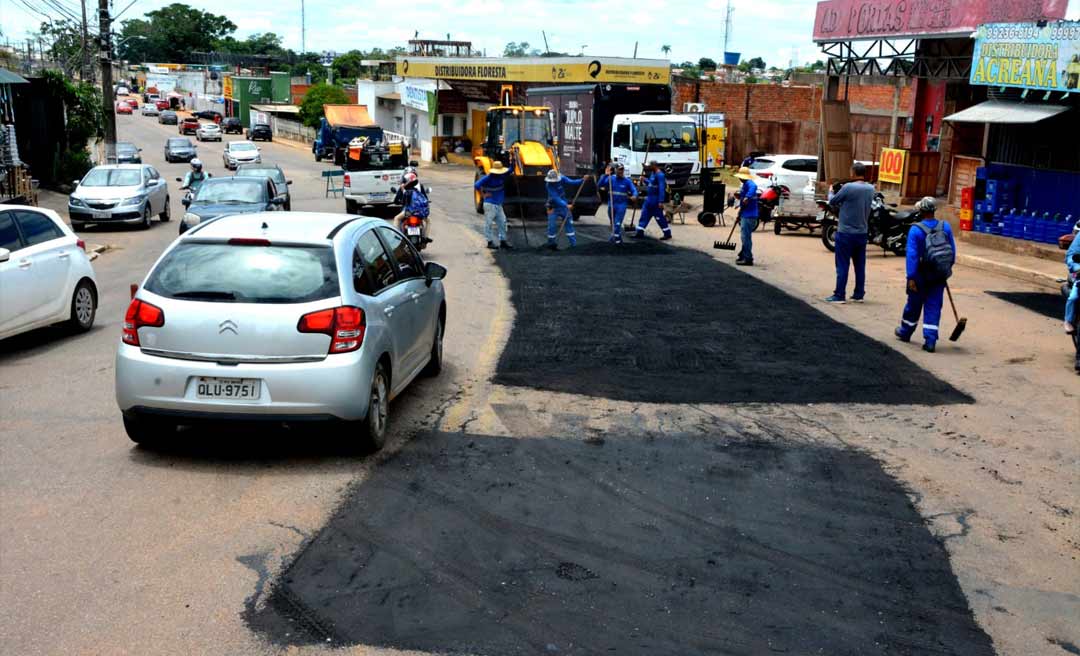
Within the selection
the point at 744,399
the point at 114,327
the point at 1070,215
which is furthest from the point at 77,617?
the point at 1070,215

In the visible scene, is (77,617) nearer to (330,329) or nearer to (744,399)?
(330,329)

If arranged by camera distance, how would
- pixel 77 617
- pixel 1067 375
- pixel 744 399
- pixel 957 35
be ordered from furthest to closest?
1. pixel 957 35
2. pixel 1067 375
3. pixel 744 399
4. pixel 77 617

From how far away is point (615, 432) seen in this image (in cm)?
860

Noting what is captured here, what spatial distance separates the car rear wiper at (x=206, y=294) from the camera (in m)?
7.44

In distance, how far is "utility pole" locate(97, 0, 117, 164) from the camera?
34281 millimetres

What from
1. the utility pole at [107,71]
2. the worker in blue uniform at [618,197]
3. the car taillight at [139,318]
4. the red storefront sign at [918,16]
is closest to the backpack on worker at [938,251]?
the car taillight at [139,318]

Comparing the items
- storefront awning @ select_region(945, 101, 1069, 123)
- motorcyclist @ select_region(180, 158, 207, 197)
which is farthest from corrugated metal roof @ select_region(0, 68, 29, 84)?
storefront awning @ select_region(945, 101, 1069, 123)

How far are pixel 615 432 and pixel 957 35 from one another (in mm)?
18834

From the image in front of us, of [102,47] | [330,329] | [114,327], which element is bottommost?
[114,327]

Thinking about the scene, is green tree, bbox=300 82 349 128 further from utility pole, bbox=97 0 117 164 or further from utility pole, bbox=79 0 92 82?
utility pole, bbox=97 0 117 164

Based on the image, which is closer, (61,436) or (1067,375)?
(61,436)

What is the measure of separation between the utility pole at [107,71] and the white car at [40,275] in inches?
937

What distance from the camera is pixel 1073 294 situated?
11609 millimetres

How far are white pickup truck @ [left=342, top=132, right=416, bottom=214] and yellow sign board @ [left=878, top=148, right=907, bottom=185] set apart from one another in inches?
507
